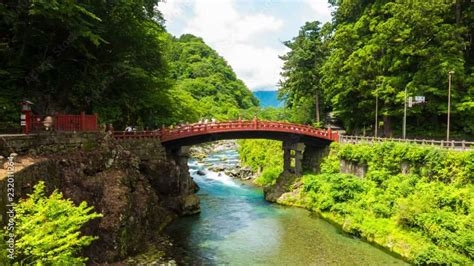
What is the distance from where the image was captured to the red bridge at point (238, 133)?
30266mm

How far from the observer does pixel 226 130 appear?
32.7 meters

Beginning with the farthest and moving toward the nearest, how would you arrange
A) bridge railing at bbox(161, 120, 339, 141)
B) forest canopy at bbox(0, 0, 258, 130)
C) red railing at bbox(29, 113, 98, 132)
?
bridge railing at bbox(161, 120, 339, 141) < forest canopy at bbox(0, 0, 258, 130) < red railing at bbox(29, 113, 98, 132)

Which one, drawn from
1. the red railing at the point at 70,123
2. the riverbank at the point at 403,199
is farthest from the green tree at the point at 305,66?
the red railing at the point at 70,123

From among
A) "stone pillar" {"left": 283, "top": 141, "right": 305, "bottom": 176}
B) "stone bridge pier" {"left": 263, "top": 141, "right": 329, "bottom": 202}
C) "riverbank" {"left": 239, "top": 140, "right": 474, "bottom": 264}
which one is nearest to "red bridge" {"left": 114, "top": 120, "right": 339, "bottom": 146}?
"stone pillar" {"left": 283, "top": 141, "right": 305, "bottom": 176}

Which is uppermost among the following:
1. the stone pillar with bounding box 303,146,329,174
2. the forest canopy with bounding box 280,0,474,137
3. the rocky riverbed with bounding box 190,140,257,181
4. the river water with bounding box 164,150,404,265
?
the forest canopy with bounding box 280,0,474,137

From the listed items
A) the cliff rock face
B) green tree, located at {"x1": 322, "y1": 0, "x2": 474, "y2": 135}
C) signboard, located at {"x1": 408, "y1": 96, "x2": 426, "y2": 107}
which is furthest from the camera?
green tree, located at {"x1": 322, "y1": 0, "x2": 474, "y2": 135}

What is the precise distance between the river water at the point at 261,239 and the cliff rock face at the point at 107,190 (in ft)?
9.20

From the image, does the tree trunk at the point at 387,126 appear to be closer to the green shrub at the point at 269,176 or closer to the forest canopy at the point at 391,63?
the forest canopy at the point at 391,63

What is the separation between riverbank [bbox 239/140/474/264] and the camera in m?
18.2

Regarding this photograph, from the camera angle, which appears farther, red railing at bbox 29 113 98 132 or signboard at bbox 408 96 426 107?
signboard at bbox 408 96 426 107

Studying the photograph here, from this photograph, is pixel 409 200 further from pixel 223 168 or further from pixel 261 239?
pixel 223 168

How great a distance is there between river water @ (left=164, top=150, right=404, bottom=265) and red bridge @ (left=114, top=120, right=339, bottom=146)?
6903mm

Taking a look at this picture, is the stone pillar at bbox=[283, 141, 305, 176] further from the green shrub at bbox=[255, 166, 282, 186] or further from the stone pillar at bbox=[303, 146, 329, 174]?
the green shrub at bbox=[255, 166, 282, 186]

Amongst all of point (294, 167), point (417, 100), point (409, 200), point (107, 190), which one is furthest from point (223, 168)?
point (107, 190)
